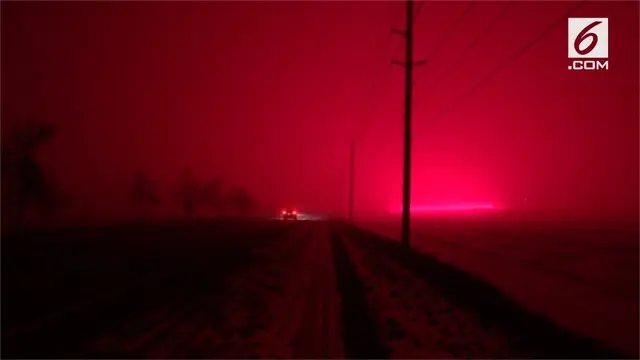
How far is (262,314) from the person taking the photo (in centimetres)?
1198

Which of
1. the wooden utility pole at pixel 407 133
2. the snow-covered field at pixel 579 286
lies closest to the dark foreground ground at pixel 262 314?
the snow-covered field at pixel 579 286

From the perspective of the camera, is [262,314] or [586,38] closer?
[262,314]

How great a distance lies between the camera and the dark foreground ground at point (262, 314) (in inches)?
355

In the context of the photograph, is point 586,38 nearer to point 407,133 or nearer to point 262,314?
point 407,133

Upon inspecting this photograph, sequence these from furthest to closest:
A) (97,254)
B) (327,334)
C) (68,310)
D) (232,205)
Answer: (232,205) < (97,254) < (68,310) < (327,334)

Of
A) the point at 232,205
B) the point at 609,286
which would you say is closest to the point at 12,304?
the point at 609,286

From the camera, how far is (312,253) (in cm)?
2891

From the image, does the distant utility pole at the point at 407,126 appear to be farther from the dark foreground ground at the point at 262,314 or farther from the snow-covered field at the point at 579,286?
the dark foreground ground at the point at 262,314

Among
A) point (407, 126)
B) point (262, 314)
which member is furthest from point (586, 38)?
point (262, 314)

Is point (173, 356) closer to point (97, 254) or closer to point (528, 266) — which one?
point (97, 254)

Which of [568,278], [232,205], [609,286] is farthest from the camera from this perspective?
[232,205]

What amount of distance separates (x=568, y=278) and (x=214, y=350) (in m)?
17.6

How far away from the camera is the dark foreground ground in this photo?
9.02 m

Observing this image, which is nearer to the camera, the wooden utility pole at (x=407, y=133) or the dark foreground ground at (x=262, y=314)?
the dark foreground ground at (x=262, y=314)
